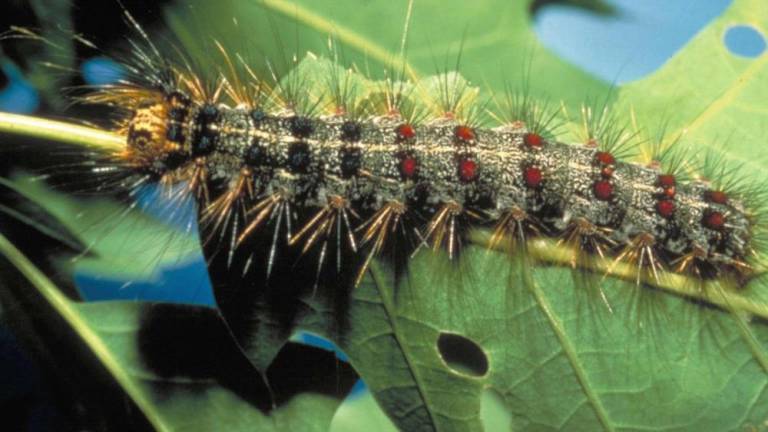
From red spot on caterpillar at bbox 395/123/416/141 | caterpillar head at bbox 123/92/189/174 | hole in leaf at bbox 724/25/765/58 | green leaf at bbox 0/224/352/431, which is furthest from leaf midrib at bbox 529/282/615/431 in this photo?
caterpillar head at bbox 123/92/189/174

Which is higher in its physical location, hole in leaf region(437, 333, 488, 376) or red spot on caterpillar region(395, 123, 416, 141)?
red spot on caterpillar region(395, 123, 416, 141)

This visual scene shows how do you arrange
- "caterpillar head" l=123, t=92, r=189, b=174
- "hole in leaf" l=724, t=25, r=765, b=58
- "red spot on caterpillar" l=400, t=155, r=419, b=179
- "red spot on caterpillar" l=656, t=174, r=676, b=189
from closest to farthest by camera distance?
"caterpillar head" l=123, t=92, r=189, b=174 < "red spot on caterpillar" l=400, t=155, r=419, b=179 < "red spot on caterpillar" l=656, t=174, r=676, b=189 < "hole in leaf" l=724, t=25, r=765, b=58

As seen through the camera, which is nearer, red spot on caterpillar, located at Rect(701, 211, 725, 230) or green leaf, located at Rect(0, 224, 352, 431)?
green leaf, located at Rect(0, 224, 352, 431)

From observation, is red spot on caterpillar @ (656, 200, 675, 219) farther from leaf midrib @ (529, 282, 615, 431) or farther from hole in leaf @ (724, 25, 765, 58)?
hole in leaf @ (724, 25, 765, 58)

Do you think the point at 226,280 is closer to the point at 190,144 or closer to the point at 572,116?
the point at 190,144

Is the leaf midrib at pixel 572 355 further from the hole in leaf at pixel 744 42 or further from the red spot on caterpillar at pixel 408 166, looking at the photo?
the hole in leaf at pixel 744 42

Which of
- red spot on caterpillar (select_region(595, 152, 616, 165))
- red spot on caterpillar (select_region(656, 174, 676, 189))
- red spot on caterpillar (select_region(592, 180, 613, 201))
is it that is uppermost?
red spot on caterpillar (select_region(595, 152, 616, 165))

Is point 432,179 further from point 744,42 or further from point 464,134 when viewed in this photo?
point 744,42
